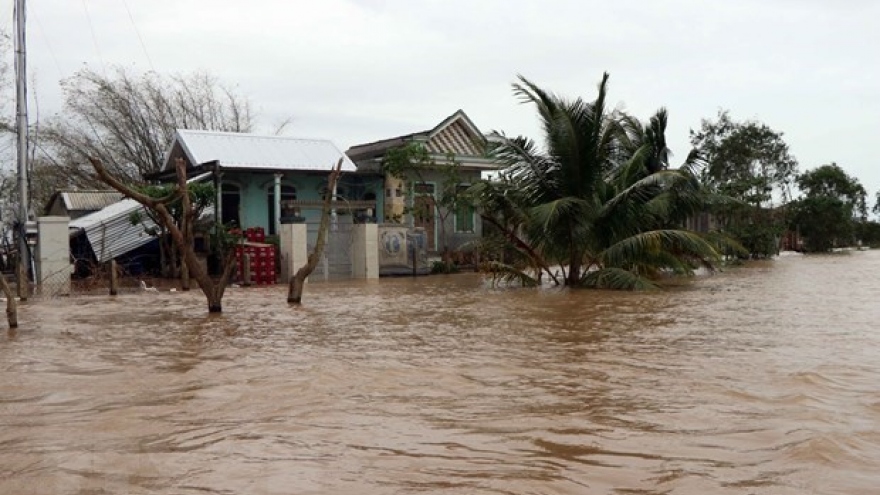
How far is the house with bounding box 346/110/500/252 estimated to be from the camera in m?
27.1

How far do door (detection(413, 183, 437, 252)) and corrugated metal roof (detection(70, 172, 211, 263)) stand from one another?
293 inches

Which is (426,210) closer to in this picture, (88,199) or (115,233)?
(115,233)

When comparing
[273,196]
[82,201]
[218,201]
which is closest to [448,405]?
[218,201]

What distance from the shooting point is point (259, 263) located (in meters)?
20.9

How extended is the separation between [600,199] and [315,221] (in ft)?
30.7

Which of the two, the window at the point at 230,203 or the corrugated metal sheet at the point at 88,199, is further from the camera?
the corrugated metal sheet at the point at 88,199

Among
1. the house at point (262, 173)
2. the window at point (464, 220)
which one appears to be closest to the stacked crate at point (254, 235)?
the house at point (262, 173)

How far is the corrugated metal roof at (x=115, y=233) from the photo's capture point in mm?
21469

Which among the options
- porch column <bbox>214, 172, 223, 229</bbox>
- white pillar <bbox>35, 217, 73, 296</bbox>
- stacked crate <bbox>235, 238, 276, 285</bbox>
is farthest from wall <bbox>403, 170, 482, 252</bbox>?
white pillar <bbox>35, 217, 73, 296</bbox>

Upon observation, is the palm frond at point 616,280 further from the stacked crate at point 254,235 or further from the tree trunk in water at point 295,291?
the stacked crate at point 254,235

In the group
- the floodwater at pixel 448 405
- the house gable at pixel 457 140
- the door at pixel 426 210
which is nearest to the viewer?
the floodwater at pixel 448 405

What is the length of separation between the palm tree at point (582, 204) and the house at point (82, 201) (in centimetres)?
1400

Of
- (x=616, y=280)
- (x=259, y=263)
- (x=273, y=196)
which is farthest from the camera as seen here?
(x=273, y=196)

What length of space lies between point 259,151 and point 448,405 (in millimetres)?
19827
